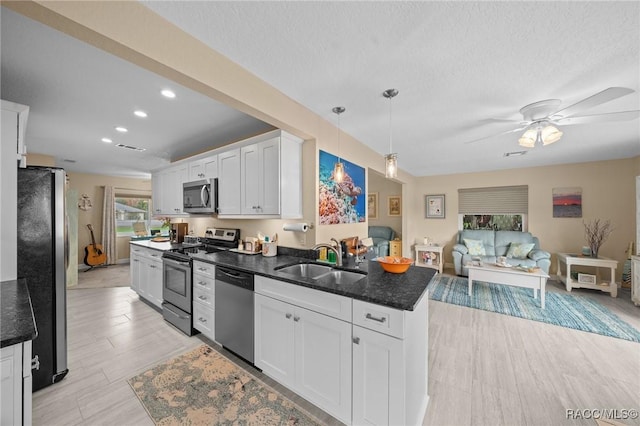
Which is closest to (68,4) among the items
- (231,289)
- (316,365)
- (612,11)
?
(231,289)

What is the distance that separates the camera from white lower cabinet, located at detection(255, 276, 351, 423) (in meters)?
1.55

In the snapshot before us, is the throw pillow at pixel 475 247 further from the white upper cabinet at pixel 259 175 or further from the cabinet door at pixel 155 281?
the cabinet door at pixel 155 281

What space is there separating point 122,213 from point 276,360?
24.5 ft

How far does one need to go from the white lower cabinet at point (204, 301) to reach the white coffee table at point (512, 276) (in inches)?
159

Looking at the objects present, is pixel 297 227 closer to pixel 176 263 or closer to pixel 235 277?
pixel 235 277

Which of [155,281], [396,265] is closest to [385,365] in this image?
[396,265]

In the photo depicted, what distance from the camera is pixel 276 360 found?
1.91 metres

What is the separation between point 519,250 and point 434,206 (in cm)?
199

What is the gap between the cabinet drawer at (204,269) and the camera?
242cm

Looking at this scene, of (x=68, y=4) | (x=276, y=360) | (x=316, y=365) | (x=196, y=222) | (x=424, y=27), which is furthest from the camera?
(x=196, y=222)

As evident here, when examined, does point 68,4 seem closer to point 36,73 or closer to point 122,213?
point 36,73

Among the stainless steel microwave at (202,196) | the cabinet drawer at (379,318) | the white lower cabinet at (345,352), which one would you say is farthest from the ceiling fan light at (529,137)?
the stainless steel microwave at (202,196)

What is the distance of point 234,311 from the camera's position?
2207 millimetres

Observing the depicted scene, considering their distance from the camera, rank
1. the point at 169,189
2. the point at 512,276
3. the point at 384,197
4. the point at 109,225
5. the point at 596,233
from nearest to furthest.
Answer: the point at 512,276, the point at 169,189, the point at 596,233, the point at 109,225, the point at 384,197
